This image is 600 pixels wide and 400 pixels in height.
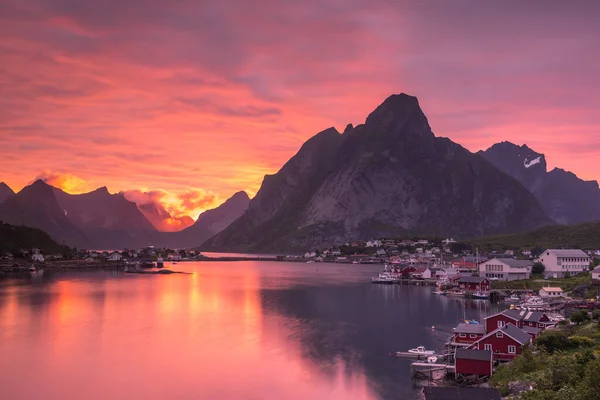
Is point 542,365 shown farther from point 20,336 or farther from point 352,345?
point 20,336

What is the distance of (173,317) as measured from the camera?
59.1 m

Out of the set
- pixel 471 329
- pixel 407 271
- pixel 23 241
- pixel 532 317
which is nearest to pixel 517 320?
pixel 532 317

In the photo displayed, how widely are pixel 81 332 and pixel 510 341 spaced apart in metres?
36.6

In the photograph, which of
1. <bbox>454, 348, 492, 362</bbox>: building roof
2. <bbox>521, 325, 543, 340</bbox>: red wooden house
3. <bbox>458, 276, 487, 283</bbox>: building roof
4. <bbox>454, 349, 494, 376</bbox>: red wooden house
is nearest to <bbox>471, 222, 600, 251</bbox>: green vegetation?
<bbox>458, 276, 487, 283</bbox>: building roof

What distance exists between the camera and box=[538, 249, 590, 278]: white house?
277ft

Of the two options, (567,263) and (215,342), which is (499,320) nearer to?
(215,342)

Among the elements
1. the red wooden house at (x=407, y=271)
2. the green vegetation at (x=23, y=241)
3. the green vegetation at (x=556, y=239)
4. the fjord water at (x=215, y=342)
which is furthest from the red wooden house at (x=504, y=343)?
the green vegetation at (x=23, y=241)

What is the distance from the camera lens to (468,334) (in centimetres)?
4047

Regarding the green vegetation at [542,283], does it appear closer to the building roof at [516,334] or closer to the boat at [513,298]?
the boat at [513,298]

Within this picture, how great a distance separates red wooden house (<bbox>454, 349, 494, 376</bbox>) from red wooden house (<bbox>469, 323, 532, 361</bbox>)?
106 inches

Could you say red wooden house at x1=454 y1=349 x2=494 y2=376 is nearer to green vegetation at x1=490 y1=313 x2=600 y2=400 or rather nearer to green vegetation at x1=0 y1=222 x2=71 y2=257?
green vegetation at x1=490 y1=313 x2=600 y2=400

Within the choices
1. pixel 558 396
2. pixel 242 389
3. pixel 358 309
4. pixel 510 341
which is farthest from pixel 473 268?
pixel 558 396

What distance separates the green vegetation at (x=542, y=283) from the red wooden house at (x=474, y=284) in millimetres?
2572

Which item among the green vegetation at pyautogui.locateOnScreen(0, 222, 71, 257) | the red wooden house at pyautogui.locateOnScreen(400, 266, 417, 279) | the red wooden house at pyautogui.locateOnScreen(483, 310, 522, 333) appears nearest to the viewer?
the red wooden house at pyautogui.locateOnScreen(483, 310, 522, 333)
